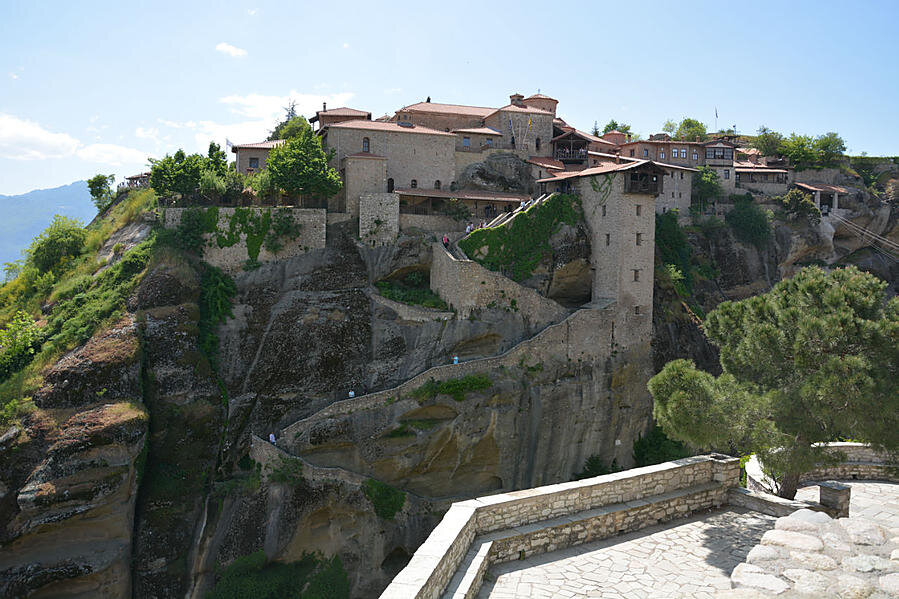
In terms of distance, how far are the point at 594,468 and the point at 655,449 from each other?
13.2 ft

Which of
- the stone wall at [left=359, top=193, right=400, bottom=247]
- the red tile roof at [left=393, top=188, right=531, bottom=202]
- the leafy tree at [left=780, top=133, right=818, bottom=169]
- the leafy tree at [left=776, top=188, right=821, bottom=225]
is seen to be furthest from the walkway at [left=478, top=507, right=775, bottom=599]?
the leafy tree at [left=780, top=133, right=818, bottom=169]

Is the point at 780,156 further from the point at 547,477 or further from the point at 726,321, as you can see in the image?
the point at 726,321

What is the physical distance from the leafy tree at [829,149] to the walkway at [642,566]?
174 feet

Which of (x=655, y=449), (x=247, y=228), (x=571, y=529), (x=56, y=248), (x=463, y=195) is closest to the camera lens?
(x=571, y=529)

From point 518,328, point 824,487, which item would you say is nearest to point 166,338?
point 518,328

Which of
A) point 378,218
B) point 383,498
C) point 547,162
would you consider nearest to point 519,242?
point 378,218

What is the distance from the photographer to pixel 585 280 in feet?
120

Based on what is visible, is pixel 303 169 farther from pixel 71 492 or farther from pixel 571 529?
pixel 571 529

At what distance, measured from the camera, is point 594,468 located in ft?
109

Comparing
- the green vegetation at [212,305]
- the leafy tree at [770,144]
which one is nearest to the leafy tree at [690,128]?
the leafy tree at [770,144]

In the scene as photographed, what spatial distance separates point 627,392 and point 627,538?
2440 centimetres

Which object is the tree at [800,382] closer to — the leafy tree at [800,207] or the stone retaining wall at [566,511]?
the stone retaining wall at [566,511]

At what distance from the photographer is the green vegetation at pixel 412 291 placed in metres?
34.1

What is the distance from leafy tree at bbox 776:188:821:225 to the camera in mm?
48312
